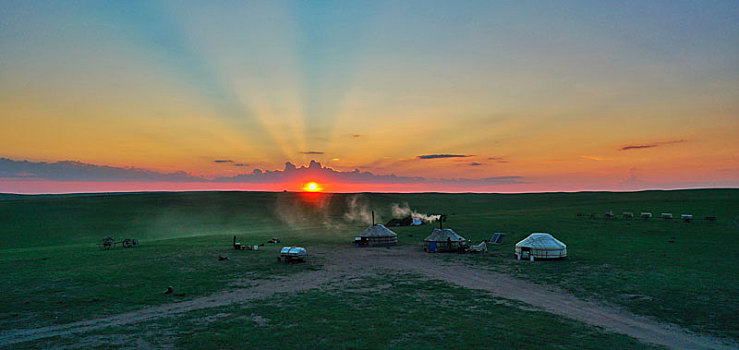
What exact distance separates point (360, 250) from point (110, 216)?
81168mm

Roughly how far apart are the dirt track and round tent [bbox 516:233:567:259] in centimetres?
801

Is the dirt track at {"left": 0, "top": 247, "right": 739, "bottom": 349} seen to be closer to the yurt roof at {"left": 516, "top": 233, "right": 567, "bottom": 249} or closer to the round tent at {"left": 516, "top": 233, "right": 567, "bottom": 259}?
the round tent at {"left": 516, "top": 233, "right": 567, "bottom": 259}

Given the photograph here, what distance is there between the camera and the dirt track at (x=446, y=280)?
20.0 meters

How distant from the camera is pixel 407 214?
13388 cm

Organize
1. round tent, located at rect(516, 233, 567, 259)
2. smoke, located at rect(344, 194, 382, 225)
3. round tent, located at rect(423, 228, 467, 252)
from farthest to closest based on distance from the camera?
smoke, located at rect(344, 194, 382, 225) < round tent, located at rect(423, 228, 467, 252) < round tent, located at rect(516, 233, 567, 259)

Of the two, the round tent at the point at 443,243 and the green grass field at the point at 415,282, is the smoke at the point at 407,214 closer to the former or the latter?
the green grass field at the point at 415,282

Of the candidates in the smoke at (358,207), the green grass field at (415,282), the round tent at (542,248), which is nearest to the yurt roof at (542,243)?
the round tent at (542,248)

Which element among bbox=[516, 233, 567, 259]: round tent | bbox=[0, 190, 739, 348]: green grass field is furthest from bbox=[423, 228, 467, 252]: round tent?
bbox=[516, 233, 567, 259]: round tent

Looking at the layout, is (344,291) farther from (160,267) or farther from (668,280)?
(668,280)

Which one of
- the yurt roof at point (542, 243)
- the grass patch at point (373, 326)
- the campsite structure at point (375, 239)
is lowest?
the grass patch at point (373, 326)

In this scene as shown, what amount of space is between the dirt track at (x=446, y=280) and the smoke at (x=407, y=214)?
50610 millimetres

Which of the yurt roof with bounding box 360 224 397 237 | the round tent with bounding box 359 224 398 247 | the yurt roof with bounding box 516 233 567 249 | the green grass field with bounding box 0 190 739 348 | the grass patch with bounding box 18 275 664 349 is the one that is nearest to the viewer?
the grass patch with bounding box 18 275 664 349

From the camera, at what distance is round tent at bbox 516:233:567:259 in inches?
1671

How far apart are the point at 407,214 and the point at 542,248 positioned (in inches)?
3609
